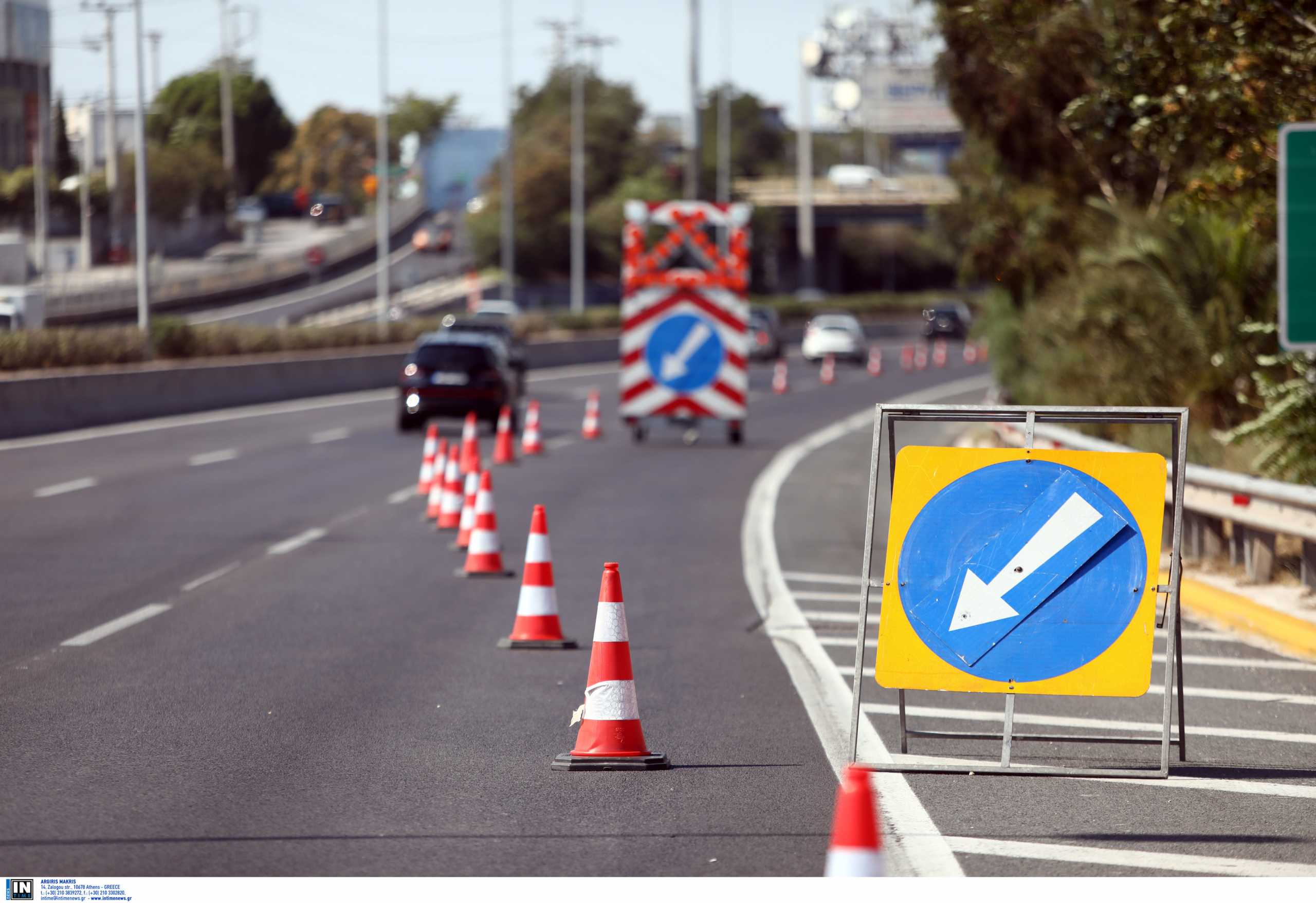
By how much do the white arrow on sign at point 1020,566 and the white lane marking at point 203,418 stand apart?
21611 mm

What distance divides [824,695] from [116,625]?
451cm

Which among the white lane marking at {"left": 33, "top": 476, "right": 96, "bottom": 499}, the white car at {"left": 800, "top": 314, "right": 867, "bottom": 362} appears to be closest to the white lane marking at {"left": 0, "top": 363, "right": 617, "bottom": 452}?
the white lane marking at {"left": 33, "top": 476, "right": 96, "bottom": 499}

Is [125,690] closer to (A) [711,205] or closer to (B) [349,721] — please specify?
(B) [349,721]

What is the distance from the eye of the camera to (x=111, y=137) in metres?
37.0

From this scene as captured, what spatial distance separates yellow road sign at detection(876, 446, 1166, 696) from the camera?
7.24 m

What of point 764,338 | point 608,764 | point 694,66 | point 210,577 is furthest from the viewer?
point 764,338

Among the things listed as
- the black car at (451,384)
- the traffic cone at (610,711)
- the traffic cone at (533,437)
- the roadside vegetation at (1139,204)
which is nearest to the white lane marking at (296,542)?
the roadside vegetation at (1139,204)

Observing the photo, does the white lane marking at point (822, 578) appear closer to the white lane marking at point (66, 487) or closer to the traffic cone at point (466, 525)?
the traffic cone at point (466, 525)

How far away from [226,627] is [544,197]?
8426 cm

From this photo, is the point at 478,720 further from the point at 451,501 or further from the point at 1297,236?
the point at 451,501

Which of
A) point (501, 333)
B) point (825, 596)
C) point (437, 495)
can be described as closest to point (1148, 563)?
point (825, 596)

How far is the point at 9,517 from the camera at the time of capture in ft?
58.6

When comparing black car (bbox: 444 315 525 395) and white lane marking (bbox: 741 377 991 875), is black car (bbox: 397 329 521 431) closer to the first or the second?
black car (bbox: 444 315 525 395)

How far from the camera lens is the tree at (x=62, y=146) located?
36156 millimetres
